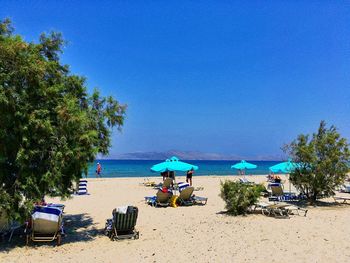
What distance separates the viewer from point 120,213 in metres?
9.53

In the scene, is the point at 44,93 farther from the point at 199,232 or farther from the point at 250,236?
the point at 250,236

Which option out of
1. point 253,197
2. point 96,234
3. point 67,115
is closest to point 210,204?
point 253,197

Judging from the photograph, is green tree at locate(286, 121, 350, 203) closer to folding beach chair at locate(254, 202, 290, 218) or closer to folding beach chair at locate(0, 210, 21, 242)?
folding beach chair at locate(254, 202, 290, 218)

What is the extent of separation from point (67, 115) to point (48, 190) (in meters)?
1.96

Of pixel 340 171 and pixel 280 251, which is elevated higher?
pixel 340 171

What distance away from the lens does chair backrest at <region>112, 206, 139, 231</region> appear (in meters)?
9.54

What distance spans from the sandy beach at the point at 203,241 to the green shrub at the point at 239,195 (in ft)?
1.48

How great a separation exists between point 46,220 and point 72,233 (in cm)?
180

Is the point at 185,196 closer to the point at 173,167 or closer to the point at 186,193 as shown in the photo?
the point at 186,193

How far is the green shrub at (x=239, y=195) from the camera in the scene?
12805 mm

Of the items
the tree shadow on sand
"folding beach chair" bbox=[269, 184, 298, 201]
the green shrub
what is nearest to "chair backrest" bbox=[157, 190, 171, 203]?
the green shrub

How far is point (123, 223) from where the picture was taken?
9.62m

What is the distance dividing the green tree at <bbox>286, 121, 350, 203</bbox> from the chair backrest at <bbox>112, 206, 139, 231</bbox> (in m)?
9.43

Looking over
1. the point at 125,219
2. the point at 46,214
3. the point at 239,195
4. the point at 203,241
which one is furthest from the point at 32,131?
the point at 239,195
